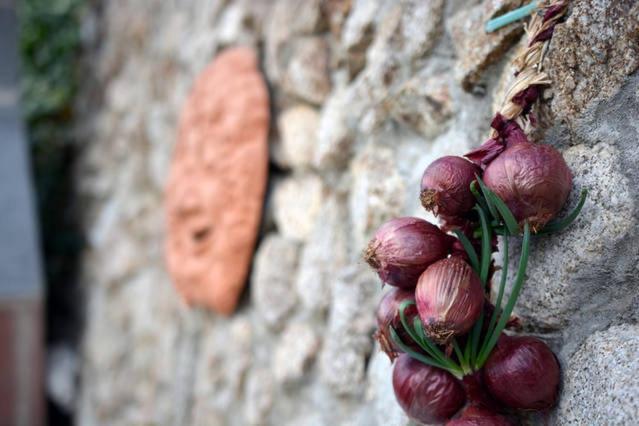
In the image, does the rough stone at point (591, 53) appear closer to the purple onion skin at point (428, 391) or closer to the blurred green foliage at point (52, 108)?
the purple onion skin at point (428, 391)

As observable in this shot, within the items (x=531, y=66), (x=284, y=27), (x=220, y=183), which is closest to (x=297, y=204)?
(x=220, y=183)

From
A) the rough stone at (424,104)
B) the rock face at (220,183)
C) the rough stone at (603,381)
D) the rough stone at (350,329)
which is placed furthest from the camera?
the rock face at (220,183)

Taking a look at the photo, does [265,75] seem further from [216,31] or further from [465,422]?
[465,422]

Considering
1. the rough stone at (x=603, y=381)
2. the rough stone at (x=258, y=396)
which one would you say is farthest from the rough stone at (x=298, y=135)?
the rough stone at (x=603, y=381)

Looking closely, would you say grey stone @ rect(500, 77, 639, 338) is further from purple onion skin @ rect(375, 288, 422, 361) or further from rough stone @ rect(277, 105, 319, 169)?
rough stone @ rect(277, 105, 319, 169)

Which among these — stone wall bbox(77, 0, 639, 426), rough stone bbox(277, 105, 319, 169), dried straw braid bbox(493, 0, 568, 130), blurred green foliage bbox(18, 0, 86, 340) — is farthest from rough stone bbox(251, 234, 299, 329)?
blurred green foliage bbox(18, 0, 86, 340)
